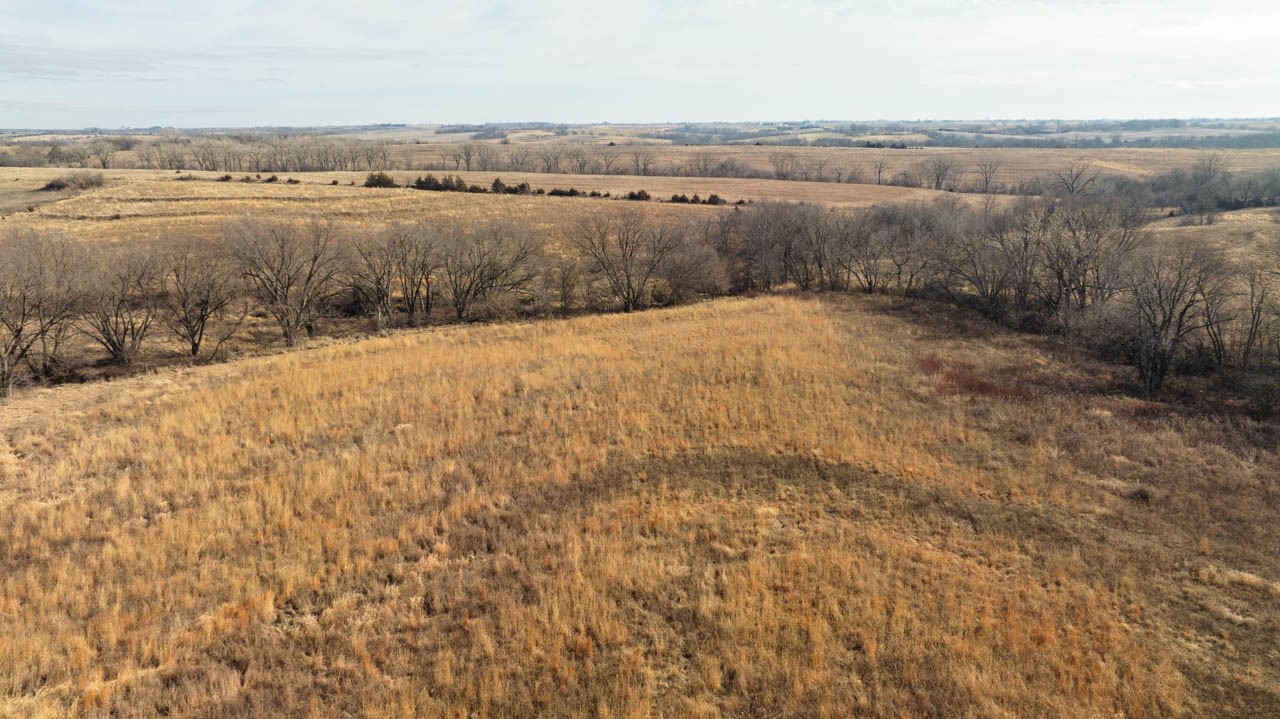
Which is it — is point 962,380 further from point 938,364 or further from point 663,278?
point 663,278

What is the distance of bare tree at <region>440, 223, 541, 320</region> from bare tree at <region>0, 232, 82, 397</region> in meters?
18.3

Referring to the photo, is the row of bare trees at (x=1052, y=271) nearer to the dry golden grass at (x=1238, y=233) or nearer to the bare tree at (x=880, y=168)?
the dry golden grass at (x=1238, y=233)

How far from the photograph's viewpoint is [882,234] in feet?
145

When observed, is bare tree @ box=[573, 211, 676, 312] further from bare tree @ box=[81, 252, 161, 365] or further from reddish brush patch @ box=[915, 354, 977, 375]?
bare tree @ box=[81, 252, 161, 365]

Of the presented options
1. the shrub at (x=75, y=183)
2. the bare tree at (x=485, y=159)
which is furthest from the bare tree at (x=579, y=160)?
the shrub at (x=75, y=183)

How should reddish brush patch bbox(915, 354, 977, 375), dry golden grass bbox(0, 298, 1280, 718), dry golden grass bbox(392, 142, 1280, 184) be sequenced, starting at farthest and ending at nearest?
dry golden grass bbox(392, 142, 1280, 184)
reddish brush patch bbox(915, 354, 977, 375)
dry golden grass bbox(0, 298, 1280, 718)

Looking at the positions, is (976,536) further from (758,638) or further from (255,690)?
(255,690)

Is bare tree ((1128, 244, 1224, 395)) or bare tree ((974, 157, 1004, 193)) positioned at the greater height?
bare tree ((974, 157, 1004, 193))

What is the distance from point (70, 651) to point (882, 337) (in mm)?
32232

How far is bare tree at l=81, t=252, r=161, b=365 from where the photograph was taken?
26.3 meters

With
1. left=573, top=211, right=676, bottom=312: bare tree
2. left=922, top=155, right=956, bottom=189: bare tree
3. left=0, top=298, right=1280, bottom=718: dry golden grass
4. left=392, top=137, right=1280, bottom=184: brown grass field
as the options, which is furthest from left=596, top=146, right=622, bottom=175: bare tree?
left=0, top=298, right=1280, bottom=718: dry golden grass

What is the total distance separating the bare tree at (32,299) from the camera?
22578 mm

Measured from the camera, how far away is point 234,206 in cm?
5984

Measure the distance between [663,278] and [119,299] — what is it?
32538 millimetres
